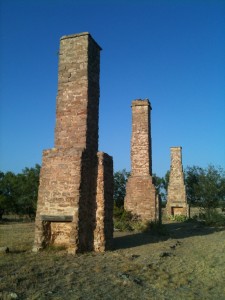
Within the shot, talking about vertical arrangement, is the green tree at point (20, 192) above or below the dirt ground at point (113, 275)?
above

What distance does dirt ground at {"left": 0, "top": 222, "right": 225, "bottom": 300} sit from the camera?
488 cm

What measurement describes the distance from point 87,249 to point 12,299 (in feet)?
14.2

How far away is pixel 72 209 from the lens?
842cm

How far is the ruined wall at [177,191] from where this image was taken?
25.5 m

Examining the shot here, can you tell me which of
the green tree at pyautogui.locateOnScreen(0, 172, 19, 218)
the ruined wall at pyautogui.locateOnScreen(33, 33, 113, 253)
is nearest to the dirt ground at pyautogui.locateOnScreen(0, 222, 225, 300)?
the ruined wall at pyautogui.locateOnScreen(33, 33, 113, 253)

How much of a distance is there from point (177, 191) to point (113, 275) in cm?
2077

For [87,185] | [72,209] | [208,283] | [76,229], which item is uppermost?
[87,185]

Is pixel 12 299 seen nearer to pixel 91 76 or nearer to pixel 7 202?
pixel 91 76

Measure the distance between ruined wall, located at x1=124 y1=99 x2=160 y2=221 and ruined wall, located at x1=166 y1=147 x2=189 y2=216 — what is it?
10.5 meters

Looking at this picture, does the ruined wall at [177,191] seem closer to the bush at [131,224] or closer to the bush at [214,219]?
the bush at [214,219]

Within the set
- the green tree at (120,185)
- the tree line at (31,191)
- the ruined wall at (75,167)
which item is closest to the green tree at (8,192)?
the tree line at (31,191)

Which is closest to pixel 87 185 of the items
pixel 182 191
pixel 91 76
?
pixel 91 76

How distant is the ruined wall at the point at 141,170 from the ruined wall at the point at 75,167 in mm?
6258

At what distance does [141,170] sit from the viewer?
15.9m
